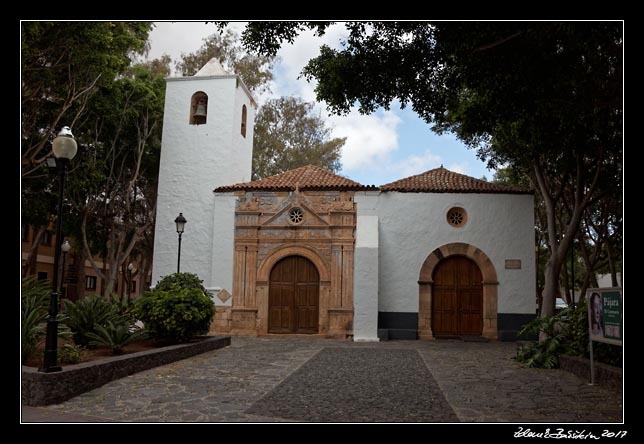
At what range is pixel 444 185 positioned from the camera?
17.5 meters

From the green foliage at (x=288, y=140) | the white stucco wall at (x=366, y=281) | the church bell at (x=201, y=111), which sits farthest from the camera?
the green foliage at (x=288, y=140)

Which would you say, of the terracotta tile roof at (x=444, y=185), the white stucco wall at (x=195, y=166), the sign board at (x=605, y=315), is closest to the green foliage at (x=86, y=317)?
the white stucco wall at (x=195, y=166)

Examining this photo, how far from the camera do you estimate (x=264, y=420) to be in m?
5.56

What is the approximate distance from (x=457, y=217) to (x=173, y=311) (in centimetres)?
962

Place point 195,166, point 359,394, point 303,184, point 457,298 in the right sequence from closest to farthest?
point 359,394 → point 457,298 → point 303,184 → point 195,166

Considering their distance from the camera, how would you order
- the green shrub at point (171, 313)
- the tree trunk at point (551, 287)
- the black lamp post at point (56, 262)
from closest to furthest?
the black lamp post at point (56, 262)
the green shrub at point (171, 313)
the tree trunk at point (551, 287)

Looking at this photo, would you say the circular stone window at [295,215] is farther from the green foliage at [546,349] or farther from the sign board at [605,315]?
the sign board at [605,315]

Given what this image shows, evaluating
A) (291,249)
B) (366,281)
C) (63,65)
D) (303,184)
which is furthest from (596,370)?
(63,65)

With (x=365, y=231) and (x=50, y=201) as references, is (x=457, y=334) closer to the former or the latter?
(x=365, y=231)

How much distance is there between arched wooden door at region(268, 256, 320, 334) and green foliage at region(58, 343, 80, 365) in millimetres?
9419

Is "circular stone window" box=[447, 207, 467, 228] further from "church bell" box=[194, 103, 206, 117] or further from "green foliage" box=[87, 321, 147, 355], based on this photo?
"green foliage" box=[87, 321, 147, 355]

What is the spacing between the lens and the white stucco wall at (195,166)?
17531 millimetres

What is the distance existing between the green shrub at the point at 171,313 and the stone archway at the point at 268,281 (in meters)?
5.23

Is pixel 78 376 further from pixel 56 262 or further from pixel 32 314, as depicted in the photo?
pixel 56 262
